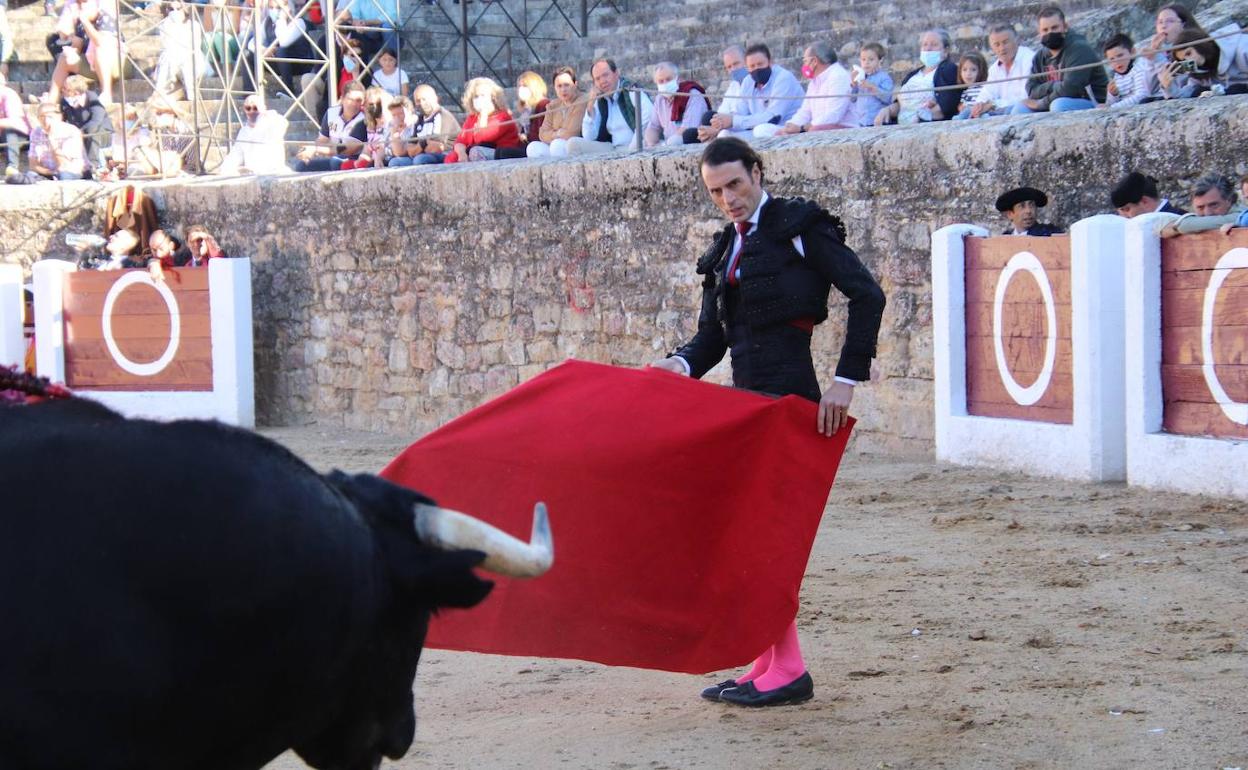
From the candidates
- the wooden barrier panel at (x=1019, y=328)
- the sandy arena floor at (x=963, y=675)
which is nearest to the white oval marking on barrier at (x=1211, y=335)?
the sandy arena floor at (x=963, y=675)

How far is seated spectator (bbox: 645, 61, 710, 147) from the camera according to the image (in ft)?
29.3

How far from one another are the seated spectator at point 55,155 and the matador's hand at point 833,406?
10584mm

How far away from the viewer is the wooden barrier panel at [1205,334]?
5.97m

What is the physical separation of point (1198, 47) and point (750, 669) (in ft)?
13.2

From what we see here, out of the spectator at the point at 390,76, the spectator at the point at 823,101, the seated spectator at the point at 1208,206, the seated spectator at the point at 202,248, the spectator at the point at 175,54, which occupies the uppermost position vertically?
the spectator at the point at 175,54

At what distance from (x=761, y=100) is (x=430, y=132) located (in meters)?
2.73

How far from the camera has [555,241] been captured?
9195 millimetres

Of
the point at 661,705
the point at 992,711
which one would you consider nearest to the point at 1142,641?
the point at 992,711

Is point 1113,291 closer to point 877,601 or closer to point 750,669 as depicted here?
point 877,601

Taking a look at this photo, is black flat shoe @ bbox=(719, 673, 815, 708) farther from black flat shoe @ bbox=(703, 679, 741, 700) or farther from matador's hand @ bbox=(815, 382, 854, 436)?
matador's hand @ bbox=(815, 382, 854, 436)

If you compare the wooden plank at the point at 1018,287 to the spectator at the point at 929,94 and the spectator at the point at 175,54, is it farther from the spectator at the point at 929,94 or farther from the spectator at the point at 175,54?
the spectator at the point at 175,54

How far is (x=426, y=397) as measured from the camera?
10062 mm

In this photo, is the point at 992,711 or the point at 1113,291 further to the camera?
the point at 1113,291

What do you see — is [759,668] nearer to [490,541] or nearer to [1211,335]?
[490,541]
